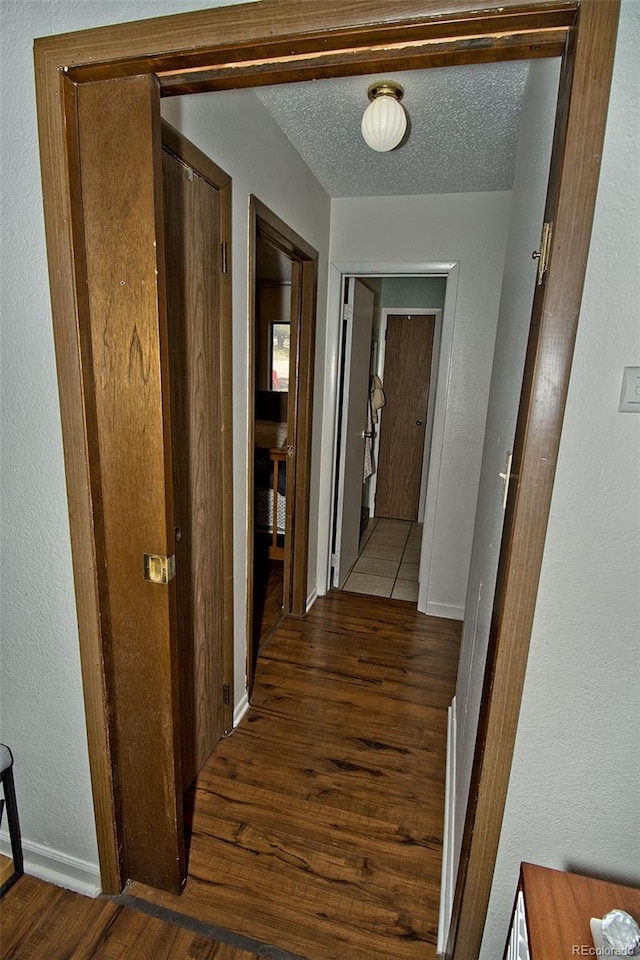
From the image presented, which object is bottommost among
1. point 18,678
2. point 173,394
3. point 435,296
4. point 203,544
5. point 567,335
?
point 18,678

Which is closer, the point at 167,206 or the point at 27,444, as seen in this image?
the point at 27,444

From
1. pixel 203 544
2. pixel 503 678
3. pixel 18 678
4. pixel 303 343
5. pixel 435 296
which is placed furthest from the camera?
pixel 435 296

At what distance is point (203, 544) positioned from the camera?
169 centimetres

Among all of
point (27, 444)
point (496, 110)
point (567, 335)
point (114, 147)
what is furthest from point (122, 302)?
point (496, 110)

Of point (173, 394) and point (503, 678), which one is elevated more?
point (173, 394)

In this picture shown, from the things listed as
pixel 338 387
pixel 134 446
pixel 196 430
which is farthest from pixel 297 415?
pixel 134 446

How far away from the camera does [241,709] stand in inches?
82.9

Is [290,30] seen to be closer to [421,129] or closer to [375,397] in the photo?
[421,129]

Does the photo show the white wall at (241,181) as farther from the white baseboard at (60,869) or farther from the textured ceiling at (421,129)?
the white baseboard at (60,869)

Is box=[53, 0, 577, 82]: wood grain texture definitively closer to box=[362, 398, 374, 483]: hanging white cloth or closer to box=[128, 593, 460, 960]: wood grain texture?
box=[128, 593, 460, 960]: wood grain texture

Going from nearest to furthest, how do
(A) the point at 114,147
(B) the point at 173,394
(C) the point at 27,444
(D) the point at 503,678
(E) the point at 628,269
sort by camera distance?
(E) the point at 628,269
(D) the point at 503,678
(A) the point at 114,147
(C) the point at 27,444
(B) the point at 173,394

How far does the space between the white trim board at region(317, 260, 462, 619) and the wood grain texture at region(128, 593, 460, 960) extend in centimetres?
66

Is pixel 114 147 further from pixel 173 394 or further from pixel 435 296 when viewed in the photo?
pixel 435 296

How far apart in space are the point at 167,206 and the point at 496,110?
4.17 feet
